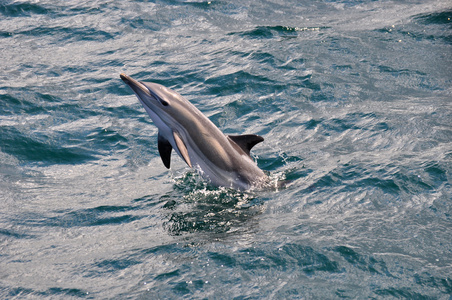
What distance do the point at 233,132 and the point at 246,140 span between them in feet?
9.17

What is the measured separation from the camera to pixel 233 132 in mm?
11227

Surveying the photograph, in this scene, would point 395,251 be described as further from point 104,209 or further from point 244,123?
point 244,123

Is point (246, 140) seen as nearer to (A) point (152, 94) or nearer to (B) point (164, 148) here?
(B) point (164, 148)

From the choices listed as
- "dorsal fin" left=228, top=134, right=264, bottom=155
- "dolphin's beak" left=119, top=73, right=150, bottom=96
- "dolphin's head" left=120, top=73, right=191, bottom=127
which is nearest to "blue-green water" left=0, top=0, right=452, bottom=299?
"dorsal fin" left=228, top=134, right=264, bottom=155

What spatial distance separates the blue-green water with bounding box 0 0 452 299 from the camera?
6250 mm

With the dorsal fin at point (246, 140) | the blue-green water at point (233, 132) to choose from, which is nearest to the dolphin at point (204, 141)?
the dorsal fin at point (246, 140)

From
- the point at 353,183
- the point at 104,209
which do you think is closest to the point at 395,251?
the point at 353,183

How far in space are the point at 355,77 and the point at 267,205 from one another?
20.3ft

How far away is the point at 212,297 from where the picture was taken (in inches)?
225

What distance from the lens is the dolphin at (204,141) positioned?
8.30 metres

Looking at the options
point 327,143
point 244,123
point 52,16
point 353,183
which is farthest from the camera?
point 52,16

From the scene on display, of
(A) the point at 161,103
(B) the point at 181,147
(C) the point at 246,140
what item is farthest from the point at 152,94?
(C) the point at 246,140

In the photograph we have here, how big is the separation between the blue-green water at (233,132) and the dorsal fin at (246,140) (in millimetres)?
767

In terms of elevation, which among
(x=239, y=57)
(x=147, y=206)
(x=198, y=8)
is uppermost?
(x=198, y=8)
